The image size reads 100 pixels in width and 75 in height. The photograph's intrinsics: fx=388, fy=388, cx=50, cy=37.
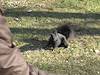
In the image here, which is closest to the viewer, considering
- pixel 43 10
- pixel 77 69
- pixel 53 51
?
pixel 77 69

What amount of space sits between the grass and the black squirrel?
9 centimetres

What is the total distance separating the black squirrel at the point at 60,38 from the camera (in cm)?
595

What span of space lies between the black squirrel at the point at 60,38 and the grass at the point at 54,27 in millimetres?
92

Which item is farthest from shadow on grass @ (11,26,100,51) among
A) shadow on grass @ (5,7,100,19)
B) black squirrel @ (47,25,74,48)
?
shadow on grass @ (5,7,100,19)

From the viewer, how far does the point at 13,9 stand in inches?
307

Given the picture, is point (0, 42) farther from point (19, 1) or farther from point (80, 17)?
point (19, 1)

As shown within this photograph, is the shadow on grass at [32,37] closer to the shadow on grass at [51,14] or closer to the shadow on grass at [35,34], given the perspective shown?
the shadow on grass at [35,34]

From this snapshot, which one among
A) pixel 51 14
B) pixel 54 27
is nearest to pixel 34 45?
pixel 54 27

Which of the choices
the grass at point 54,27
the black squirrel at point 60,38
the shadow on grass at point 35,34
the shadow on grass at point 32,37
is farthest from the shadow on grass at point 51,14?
the black squirrel at point 60,38

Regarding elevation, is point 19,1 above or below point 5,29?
below

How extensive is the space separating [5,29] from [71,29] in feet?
14.1

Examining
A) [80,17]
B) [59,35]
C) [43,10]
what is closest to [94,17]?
[80,17]

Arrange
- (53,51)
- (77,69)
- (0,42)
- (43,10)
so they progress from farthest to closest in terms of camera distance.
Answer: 1. (43,10)
2. (53,51)
3. (77,69)
4. (0,42)

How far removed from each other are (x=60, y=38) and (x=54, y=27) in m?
A: 0.81
